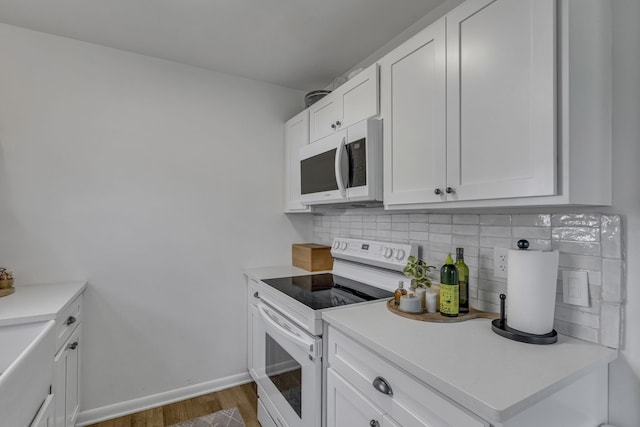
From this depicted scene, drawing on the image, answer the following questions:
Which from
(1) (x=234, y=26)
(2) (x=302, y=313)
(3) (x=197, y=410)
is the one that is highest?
(1) (x=234, y=26)

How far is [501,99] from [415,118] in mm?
391

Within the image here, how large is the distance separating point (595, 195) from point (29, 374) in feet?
6.02

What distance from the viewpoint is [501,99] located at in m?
1.05

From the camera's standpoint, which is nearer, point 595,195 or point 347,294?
point 595,195

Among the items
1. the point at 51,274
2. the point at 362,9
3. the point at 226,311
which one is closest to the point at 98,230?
the point at 51,274

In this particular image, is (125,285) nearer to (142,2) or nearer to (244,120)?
(244,120)

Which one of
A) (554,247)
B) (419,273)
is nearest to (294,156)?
(419,273)

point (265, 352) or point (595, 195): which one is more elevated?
point (595, 195)

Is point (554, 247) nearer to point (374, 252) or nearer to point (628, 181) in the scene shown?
point (628, 181)

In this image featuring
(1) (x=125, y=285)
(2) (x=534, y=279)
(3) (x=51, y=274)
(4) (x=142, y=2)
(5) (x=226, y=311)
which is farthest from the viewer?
(5) (x=226, y=311)

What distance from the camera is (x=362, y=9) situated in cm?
168

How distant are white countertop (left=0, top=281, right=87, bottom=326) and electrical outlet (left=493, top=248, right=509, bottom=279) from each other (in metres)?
1.96

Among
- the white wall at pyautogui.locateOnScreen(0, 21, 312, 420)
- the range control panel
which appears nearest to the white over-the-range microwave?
the range control panel

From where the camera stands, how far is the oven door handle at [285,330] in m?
1.42
